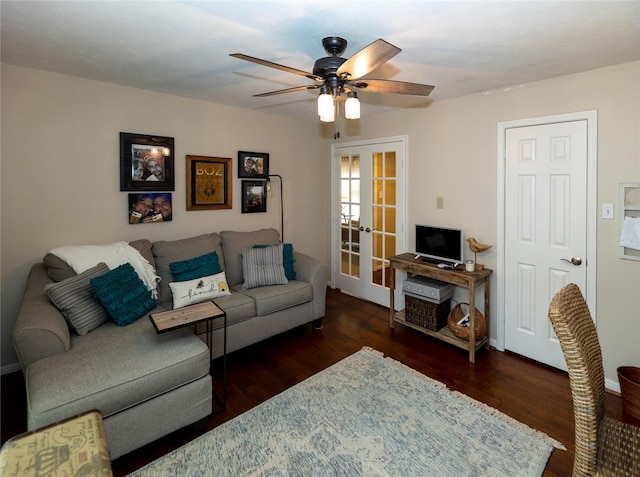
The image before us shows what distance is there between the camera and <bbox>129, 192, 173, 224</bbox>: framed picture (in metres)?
3.17

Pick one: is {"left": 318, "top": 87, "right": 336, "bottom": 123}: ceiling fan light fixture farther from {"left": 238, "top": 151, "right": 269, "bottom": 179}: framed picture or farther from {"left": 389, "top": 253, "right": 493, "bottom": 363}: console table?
{"left": 238, "top": 151, "right": 269, "bottom": 179}: framed picture

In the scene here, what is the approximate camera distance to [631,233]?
7.75ft

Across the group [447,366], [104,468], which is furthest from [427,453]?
[104,468]

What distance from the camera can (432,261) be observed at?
11.2 feet

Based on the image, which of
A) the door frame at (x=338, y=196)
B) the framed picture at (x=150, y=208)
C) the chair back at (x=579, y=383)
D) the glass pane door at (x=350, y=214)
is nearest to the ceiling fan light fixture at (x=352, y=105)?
the chair back at (x=579, y=383)

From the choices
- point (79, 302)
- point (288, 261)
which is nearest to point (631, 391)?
point (288, 261)

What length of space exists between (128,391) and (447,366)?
2386mm

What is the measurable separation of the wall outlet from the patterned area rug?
1.64m

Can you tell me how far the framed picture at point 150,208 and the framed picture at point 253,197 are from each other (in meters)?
0.87

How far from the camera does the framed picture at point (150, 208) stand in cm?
317

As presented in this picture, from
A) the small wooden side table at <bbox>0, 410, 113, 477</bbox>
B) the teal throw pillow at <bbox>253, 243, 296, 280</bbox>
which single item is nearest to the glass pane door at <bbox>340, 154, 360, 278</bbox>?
the teal throw pillow at <bbox>253, 243, 296, 280</bbox>

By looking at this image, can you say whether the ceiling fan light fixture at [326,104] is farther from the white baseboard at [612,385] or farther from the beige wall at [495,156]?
the white baseboard at [612,385]

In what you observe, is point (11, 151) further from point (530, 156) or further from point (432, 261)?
point (530, 156)

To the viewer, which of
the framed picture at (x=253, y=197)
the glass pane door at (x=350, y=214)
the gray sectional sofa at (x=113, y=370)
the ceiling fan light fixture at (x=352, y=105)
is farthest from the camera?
the glass pane door at (x=350, y=214)
